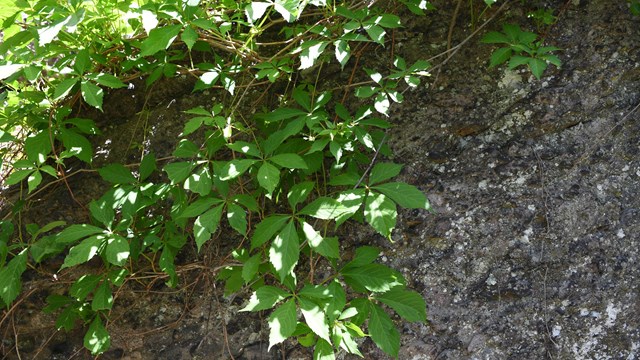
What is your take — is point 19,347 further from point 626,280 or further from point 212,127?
point 626,280

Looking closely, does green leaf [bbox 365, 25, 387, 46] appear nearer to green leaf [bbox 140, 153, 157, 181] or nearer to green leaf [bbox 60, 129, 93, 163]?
green leaf [bbox 140, 153, 157, 181]

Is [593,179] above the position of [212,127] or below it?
above

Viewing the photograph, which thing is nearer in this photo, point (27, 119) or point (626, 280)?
point (626, 280)

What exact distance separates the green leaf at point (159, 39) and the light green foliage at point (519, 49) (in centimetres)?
78

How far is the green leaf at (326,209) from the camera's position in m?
1.48

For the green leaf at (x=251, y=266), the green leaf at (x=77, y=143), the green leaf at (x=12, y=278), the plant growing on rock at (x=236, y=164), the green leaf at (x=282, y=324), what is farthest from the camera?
the green leaf at (x=77, y=143)

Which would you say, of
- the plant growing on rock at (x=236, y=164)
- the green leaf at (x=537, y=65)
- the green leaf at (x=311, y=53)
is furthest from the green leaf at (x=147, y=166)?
the green leaf at (x=537, y=65)

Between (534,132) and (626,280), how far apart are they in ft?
1.41

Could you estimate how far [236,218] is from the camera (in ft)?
5.08

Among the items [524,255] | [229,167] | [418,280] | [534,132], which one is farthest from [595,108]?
[229,167]

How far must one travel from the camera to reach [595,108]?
168 cm

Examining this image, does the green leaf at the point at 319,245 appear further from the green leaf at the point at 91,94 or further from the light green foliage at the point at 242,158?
the green leaf at the point at 91,94

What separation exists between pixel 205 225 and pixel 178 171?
0.18 meters

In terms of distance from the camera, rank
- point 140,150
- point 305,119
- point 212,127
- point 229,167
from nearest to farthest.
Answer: point 229,167
point 305,119
point 212,127
point 140,150
